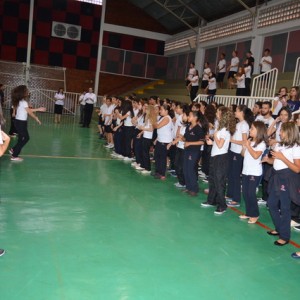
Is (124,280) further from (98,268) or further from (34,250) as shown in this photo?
(34,250)

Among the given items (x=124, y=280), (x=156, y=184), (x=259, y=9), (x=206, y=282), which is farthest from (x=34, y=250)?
(x=259, y=9)

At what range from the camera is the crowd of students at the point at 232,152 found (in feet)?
12.3

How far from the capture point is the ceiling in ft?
49.2

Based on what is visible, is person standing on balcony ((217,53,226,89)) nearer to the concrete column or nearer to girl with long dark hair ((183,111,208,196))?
the concrete column

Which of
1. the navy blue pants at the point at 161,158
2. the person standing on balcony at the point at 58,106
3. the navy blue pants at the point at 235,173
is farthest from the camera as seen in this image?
the person standing on balcony at the point at 58,106

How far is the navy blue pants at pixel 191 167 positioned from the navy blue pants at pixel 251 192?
45.4 inches

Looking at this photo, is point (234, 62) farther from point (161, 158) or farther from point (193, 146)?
point (193, 146)

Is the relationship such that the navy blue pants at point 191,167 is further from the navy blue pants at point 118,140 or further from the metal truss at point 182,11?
the metal truss at point 182,11

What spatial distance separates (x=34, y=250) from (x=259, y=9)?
505 inches

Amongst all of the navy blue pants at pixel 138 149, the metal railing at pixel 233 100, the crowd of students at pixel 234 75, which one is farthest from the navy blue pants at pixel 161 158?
the crowd of students at pixel 234 75

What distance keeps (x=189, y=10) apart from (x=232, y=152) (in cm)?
1441

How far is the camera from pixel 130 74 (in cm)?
2138

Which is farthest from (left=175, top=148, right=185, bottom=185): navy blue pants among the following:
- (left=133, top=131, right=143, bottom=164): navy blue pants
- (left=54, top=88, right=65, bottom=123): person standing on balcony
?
(left=54, top=88, right=65, bottom=123): person standing on balcony

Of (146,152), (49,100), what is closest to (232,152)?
(146,152)
